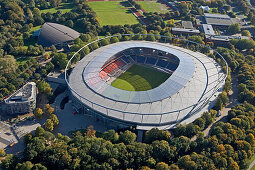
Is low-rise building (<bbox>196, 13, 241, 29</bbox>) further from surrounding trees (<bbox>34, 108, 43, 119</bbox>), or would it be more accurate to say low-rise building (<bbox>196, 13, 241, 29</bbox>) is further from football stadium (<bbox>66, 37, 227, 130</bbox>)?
surrounding trees (<bbox>34, 108, 43, 119</bbox>)

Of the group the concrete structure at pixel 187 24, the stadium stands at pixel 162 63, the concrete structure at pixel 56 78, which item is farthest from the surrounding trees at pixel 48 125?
the concrete structure at pixel 187 24

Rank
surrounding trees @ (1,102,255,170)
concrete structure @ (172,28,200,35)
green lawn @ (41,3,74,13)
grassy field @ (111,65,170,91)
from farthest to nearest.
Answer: green lawn @ (41,3,74,13), concrete structure @ (172,28,200,35), grassy field @ (111,65,170,91), surrounding trees @ (1,102,255,170)

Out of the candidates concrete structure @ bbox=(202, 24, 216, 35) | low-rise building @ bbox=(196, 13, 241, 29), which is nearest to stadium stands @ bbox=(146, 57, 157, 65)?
concrete structure @ bbox=(202, 24, 216, 35)

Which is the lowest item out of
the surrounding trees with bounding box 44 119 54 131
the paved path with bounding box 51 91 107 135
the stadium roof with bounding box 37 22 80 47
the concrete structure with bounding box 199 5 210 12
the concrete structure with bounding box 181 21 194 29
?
the paved path with bounding box 51 91 107 135

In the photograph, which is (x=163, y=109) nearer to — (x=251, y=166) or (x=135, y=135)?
(x=135, y=135)

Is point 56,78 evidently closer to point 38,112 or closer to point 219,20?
point 38,112

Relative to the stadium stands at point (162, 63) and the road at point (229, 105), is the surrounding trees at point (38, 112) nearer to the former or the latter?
the road at point (229, 105)
